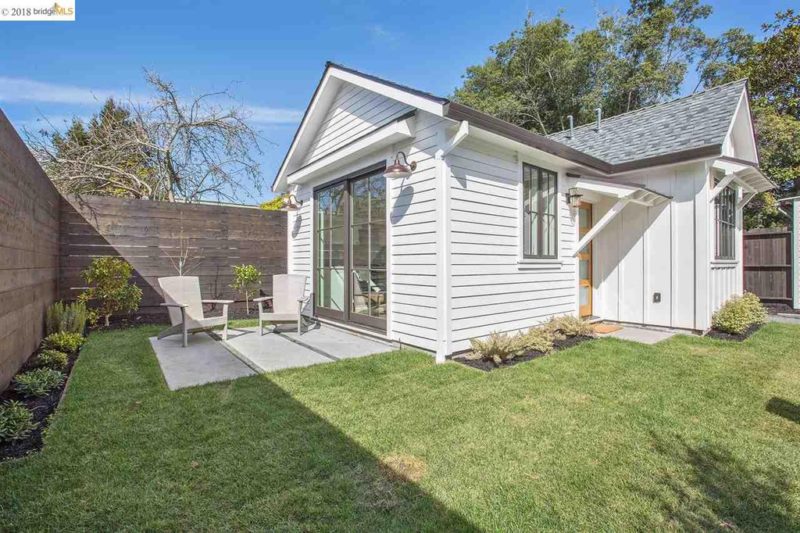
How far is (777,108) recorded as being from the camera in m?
12.5

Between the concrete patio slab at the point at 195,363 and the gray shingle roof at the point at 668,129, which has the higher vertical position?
the gray shingle roof at the point at 668,129

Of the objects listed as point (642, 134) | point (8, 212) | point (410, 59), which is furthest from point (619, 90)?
point (8, 212)

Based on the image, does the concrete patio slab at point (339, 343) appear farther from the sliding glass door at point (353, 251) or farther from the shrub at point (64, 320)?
the shrub at point (64, 320)

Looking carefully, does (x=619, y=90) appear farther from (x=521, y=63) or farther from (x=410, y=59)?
(x=410, y=59)

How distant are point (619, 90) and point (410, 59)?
1275 centimetres

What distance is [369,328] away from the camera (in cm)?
577

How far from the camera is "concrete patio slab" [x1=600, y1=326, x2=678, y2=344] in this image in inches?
221

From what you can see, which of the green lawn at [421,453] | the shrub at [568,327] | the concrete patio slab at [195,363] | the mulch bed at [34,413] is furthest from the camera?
the shrub at [568,327]

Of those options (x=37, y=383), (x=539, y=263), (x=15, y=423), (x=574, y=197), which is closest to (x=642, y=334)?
(x=539, y=263)

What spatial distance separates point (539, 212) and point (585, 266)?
76.2 inches

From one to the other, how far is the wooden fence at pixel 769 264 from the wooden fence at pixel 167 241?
11.1 meters

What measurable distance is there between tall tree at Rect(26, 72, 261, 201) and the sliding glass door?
248 inches

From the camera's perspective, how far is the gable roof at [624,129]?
448cm

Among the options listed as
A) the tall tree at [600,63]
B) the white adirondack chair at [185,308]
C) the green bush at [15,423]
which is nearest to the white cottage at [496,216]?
the white adirondack chair at [185,308]
